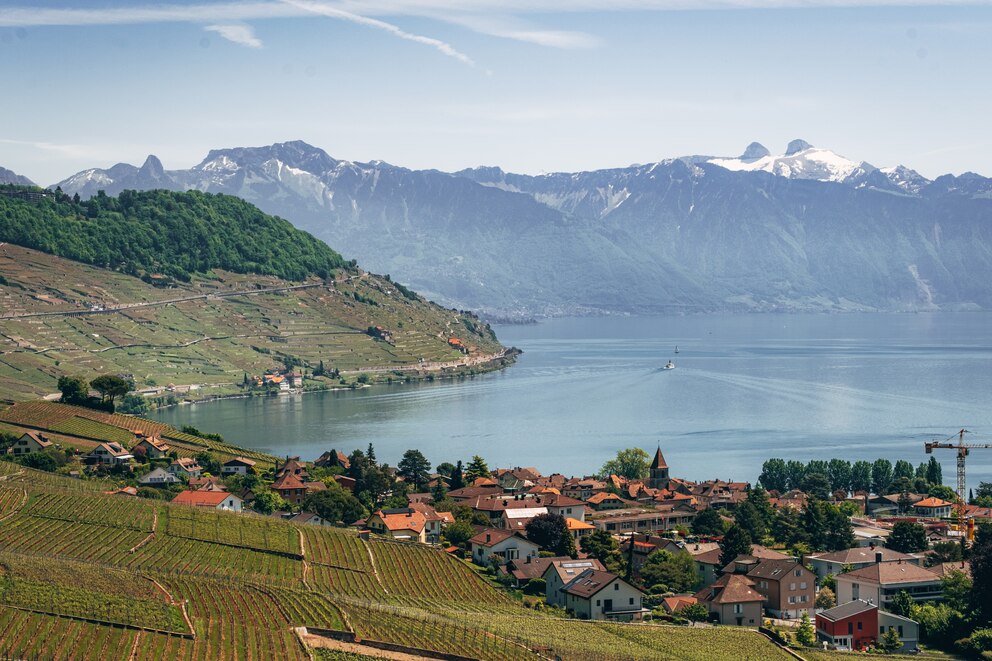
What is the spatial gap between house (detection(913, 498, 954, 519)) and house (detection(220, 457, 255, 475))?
26.8 m

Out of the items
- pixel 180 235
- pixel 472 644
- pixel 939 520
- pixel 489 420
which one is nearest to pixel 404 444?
pixel 489 420

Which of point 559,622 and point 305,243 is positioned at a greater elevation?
point 305,243

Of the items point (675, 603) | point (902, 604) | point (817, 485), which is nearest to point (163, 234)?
point (817, 485)

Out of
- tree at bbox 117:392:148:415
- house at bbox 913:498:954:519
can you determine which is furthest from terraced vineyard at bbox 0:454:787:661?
tree at bbox 117:392:148:415

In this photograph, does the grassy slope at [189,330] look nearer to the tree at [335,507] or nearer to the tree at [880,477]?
the tree at [335,507]

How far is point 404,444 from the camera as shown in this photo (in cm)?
7350

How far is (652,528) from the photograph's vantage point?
153 feet

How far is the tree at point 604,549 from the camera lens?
37375 millimetres

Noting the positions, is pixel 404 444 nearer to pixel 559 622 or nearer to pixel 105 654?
pixel 559 622

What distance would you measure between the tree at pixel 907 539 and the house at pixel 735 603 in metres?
7.53

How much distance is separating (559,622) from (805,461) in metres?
40.9

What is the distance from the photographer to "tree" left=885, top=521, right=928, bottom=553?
3947cm

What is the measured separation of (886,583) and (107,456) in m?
29.7

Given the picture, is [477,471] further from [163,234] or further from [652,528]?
[163,234]
